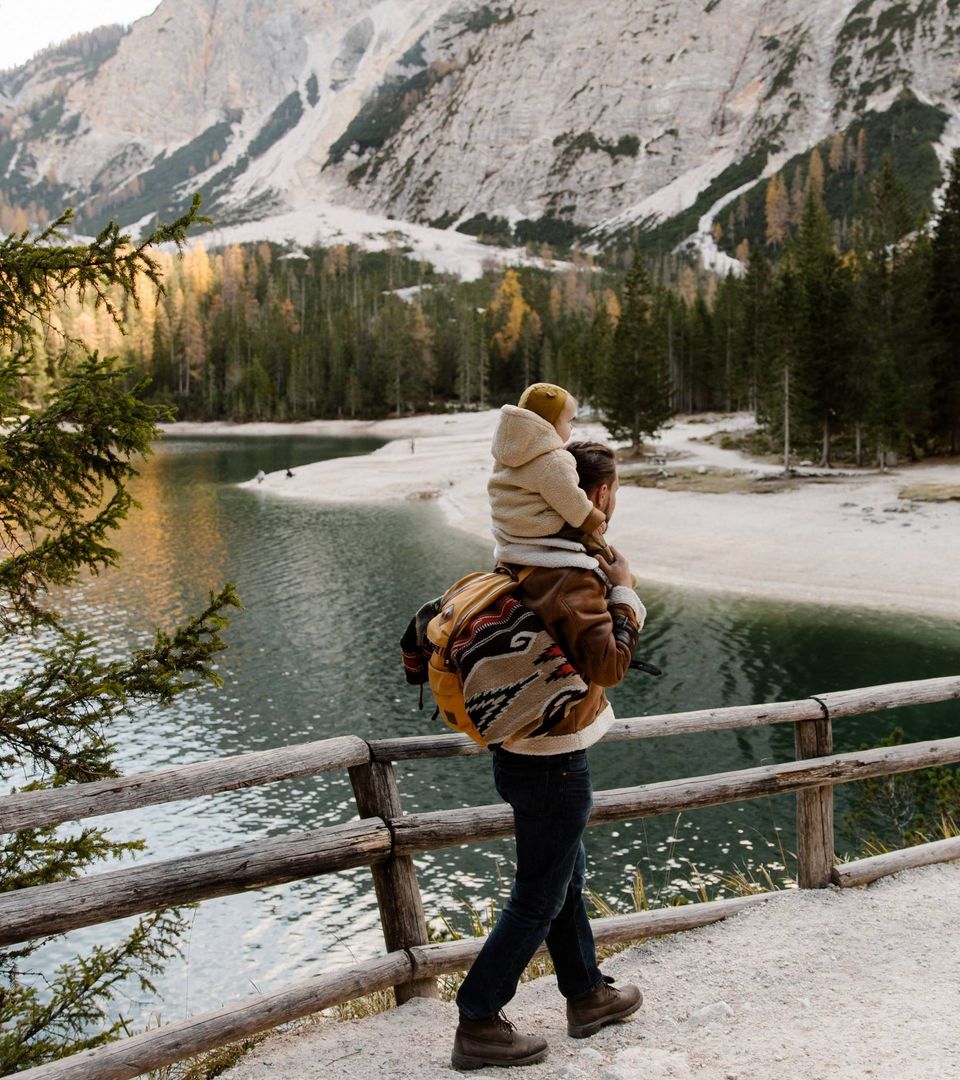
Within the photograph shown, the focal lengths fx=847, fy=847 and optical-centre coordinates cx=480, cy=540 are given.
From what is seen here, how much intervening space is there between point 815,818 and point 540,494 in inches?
139

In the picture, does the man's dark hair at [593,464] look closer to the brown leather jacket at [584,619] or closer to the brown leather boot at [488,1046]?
the brown leather jacket at [584,619]

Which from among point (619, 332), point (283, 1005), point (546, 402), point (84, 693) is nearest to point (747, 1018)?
point (283, 1005)

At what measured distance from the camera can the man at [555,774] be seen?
327 centimetres

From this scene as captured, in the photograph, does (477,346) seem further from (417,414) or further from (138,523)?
(138,523)

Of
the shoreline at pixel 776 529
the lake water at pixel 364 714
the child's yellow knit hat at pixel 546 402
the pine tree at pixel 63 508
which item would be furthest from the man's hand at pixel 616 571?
the shoreline at pixel 776 529

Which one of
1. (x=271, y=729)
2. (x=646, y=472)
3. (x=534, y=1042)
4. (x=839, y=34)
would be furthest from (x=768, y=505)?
(x=839, y=34)

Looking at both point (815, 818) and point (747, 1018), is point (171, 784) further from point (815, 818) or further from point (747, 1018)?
point (815, 818)

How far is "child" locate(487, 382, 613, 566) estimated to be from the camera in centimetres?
338

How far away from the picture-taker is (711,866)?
12141 mm

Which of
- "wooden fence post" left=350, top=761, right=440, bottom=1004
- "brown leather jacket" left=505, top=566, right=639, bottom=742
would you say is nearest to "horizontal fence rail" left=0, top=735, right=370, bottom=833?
"wooden fence post" left=350, top=761, right=440, bottom=1004

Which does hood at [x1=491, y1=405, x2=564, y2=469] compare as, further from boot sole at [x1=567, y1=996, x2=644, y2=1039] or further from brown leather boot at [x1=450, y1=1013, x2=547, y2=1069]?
boot sole at [x1=567, y1=996, x2=644, y2=1039]

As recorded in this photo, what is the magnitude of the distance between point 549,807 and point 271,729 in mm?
15255

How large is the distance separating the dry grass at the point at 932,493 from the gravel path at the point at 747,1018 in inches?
1188

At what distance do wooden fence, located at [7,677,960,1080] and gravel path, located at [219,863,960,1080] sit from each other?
7.8 inches
